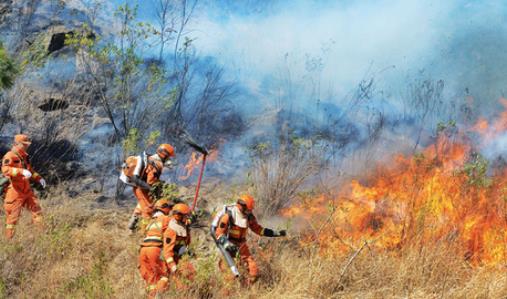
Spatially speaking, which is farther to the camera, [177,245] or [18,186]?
[18,186]

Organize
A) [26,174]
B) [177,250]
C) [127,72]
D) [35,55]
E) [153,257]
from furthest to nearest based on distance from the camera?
1. [35,55]
2. [127,72]
3. [26,174]
4. [177,250]
5. [153,257]

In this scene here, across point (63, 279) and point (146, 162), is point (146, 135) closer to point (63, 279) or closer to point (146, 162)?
point (146, 162)

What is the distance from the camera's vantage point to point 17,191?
7.59 meters

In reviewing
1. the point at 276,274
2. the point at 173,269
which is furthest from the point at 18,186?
the point at 276,274

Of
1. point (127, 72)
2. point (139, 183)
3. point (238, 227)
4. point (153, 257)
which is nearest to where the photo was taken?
point (153, 257)

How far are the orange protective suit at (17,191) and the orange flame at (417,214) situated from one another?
12.8 ft

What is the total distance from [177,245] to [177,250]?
0.21 feet

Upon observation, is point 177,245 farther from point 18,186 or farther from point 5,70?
point 5,70

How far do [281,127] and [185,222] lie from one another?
667 cm

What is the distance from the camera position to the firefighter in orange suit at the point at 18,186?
746 centimetres

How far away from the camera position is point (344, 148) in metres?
12.3

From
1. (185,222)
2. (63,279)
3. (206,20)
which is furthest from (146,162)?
(206,20)

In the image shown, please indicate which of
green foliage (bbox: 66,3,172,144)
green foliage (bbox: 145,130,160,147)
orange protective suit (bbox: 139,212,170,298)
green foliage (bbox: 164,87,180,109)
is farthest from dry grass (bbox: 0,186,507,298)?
green foliage (bbox: 164,87,180,109)

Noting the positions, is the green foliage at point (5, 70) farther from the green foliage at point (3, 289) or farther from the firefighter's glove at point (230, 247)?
the firefighter's glove at point (230, 247)
